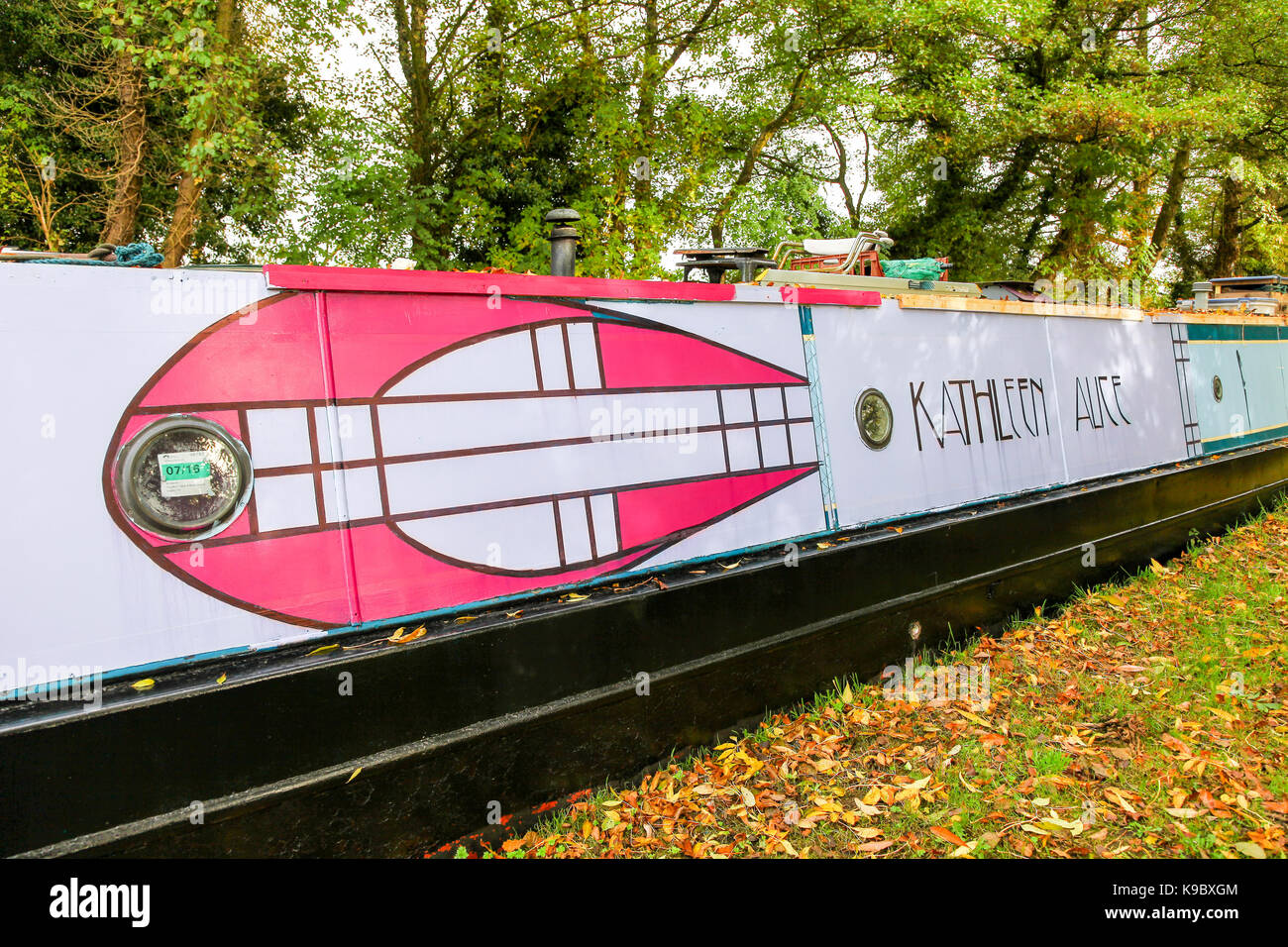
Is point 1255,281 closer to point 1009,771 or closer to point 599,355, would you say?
point 1009,771

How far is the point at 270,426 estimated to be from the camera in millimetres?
2600

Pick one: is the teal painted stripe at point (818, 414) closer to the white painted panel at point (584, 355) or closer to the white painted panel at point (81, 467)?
the white painted panel at point (584, 355)

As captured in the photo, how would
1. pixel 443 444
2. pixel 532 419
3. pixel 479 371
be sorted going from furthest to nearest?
pixel 532 419, pixel 479 371, pixel 443 444

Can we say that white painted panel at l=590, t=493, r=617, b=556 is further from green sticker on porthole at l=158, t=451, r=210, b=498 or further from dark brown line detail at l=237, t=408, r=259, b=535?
→ green sticker on porthole at l=158, t=451, r=210, b=498

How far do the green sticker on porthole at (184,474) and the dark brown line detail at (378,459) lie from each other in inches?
20.4

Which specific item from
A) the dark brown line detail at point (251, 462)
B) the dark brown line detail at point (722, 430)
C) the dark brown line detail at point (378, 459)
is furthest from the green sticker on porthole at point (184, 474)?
the dark brown line detail at point (722, 430)

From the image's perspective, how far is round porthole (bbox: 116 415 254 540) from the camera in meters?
2.38

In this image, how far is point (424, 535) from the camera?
2891 mm

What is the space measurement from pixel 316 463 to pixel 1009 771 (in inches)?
124

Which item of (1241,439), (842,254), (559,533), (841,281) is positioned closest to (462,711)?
(559,533)

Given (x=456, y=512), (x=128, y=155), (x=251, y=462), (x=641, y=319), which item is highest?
(x=128, y=155)

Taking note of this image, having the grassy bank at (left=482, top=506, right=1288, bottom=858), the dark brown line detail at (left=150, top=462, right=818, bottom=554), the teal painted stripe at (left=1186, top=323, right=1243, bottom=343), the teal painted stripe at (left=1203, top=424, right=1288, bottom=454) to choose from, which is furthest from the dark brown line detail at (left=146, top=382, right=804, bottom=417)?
the teal painted stripe at (left=1203, top=424, right=1288, bottom=454)

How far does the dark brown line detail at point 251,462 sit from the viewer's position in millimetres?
2547
